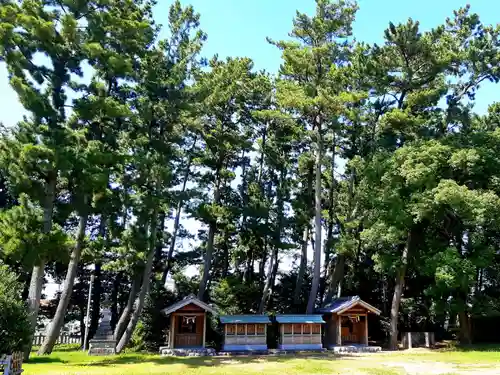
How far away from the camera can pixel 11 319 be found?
1156cm

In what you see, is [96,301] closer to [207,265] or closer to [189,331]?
[207,265]

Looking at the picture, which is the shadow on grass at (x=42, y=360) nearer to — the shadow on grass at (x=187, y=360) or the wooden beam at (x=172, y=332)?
the shadow on grass at (x=187, y=360)

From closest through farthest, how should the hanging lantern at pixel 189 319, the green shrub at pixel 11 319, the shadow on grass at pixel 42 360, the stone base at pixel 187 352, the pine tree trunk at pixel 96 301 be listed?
1. the green shrub at pixel 11 319
2. the shadow on grass at pixel 42 360
3. the stone base at pixel 187 352
4. the hanging lantern at pixel 189 319
5. the pine tree trunk at pixel 96 301

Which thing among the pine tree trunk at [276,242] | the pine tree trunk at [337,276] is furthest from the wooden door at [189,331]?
the pine tree trunk at [337,276]

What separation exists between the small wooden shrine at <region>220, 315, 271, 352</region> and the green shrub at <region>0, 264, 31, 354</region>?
11.6 m

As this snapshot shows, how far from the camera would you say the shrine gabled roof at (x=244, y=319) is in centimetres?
2217

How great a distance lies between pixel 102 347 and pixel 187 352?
4.44 m

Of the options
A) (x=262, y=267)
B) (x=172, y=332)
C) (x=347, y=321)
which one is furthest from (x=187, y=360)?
(x=262, y=267)

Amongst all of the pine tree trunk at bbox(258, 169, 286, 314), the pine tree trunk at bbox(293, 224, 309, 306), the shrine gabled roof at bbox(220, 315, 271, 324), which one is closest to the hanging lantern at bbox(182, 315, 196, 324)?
the shrine gabled roof at bbox(220, 315, 271, 324)

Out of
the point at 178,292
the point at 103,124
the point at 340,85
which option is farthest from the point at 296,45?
the point at 178,292

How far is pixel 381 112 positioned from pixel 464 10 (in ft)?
25.5

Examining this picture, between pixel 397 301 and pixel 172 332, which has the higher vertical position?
pixel 397 301

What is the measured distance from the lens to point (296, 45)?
1034 inches

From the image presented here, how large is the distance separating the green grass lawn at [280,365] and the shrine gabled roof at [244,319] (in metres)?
2.80
